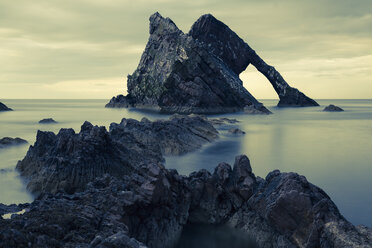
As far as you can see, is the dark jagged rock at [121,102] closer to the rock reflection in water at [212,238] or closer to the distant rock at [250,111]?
the distant rock at [250,111]

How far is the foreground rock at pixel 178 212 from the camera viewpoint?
7.95m

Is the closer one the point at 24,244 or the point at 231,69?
the point at 24,244

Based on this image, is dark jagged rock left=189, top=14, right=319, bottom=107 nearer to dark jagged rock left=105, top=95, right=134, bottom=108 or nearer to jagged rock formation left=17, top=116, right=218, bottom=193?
dark jagged rock left=105, top=95, right=134, bottom=108

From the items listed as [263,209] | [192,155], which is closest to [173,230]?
[263,209]

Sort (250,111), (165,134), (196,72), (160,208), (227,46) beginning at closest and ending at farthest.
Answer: (160,208) → (165,134) → (250,111) → (196,72) → (227,46)

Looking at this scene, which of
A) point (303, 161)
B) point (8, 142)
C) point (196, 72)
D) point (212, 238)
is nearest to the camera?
point (212, 238)

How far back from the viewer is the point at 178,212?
473 inches

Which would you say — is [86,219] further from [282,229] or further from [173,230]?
[282,229]

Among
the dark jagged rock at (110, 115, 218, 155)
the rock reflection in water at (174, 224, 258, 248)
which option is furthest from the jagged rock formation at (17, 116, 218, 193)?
the rock reflection in water at (174, 224, 258, 248)

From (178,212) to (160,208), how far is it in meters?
1.03

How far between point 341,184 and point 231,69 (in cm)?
10166

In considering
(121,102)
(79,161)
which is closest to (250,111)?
(121,102)

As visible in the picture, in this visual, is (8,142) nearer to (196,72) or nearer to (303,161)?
(303,161)

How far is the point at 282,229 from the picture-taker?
10.5 metres
